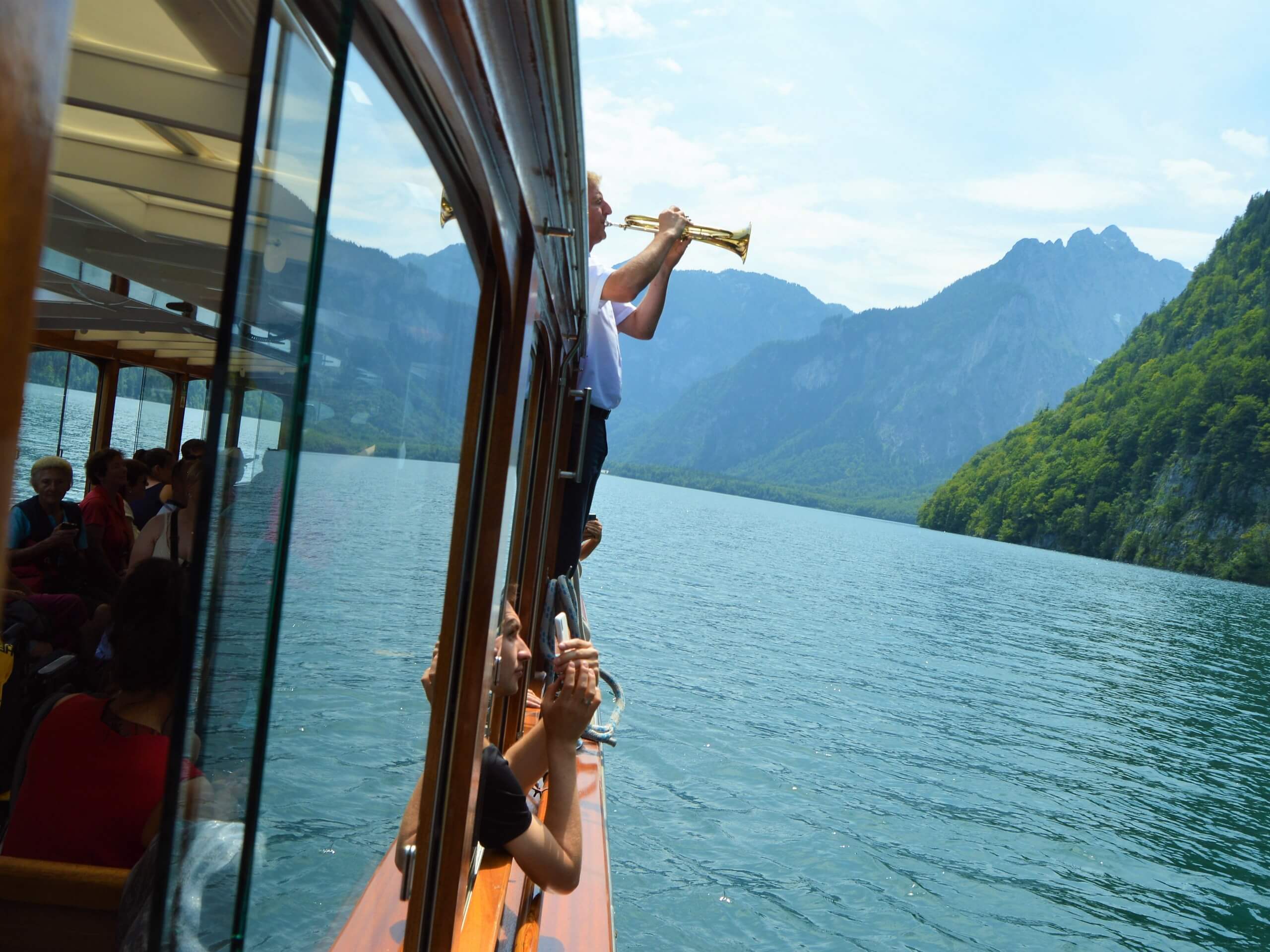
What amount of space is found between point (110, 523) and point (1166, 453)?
287 ft

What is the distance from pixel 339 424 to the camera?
37.3 inches

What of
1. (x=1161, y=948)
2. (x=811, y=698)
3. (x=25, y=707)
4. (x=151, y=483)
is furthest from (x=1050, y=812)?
(x=25, y=707)

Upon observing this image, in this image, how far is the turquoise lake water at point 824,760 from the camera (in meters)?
1.08

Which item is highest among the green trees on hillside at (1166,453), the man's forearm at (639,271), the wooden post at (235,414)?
the green trees on hillside at (1166,453)

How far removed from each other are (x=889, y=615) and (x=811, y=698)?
13982 mm

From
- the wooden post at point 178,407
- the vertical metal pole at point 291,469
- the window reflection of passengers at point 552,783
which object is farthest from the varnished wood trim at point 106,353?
the vertical metal pole at point 291,469

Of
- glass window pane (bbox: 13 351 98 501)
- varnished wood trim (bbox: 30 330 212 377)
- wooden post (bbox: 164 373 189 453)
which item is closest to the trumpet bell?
varnished wood trim (bbox: 30 330 212 377)

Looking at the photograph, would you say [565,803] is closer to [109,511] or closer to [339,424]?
[339,424]

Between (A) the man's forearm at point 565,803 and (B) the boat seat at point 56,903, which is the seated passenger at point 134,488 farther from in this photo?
(B) the boat seat at point 56,903

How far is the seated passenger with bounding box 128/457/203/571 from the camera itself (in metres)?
0.86

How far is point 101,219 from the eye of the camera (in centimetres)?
379

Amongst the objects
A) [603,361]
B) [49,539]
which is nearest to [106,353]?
[49,539]

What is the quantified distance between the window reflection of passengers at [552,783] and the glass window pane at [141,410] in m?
7.33

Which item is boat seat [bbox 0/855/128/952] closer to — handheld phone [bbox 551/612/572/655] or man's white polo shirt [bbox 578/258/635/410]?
handheld phone [bbox 551/612/572/655]
